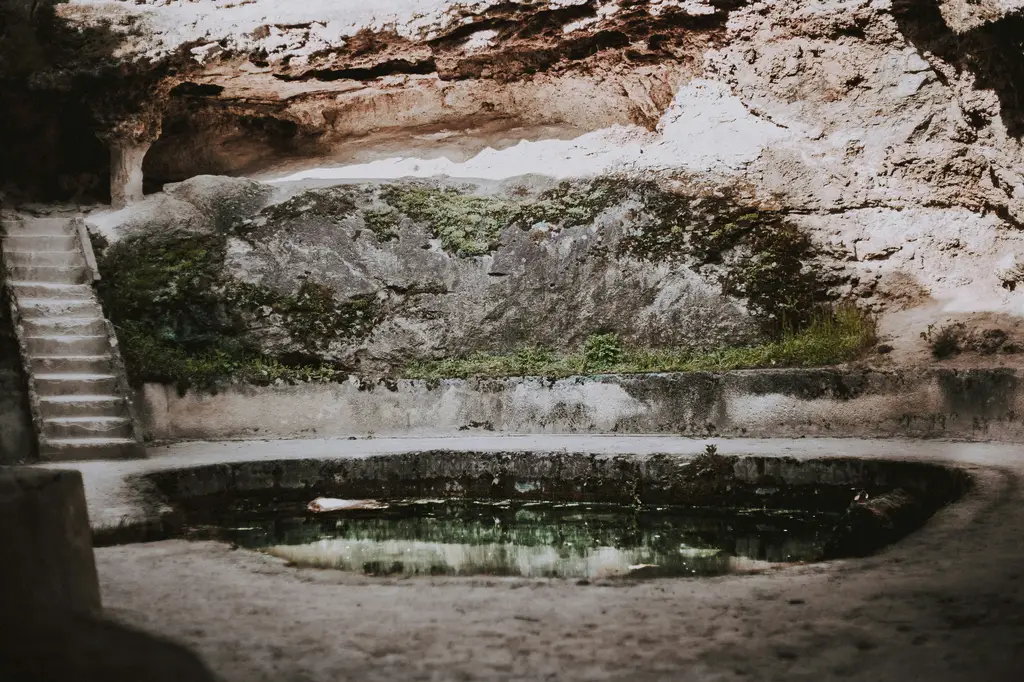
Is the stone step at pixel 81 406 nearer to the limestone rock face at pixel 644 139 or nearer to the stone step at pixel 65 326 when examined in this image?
the stone step at pixel 65 326

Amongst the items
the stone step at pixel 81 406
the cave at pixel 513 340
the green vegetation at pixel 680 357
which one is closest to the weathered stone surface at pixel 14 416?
the cave at pixel 513 340

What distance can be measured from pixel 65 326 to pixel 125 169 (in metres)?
4.59

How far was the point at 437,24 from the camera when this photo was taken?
43.4 ft

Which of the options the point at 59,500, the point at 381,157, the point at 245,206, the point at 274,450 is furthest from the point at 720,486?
the point at 381,157

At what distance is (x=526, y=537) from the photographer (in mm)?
6734

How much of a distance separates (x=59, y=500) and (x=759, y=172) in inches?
430

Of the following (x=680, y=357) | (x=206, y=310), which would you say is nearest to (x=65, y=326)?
(x=206, y=310)

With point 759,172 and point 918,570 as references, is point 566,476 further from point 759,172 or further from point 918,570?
point 759,172

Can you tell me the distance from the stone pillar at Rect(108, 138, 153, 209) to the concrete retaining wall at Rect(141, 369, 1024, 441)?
4896 mm

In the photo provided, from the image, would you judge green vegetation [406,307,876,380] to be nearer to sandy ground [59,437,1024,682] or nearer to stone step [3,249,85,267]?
stone step [3,249,85,267]

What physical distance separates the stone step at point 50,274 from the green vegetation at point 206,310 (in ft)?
1.06

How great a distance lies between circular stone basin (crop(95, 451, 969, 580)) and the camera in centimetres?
592

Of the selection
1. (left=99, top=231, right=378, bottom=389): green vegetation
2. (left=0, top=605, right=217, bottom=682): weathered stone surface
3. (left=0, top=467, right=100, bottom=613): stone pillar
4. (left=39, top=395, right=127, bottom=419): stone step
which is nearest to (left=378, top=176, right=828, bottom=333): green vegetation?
(left=99, top=231, right=378, bottom=389): green vegetation

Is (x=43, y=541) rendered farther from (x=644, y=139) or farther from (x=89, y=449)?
(x=644, y=139)
